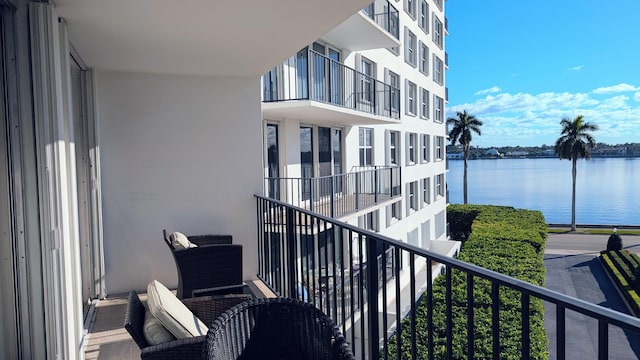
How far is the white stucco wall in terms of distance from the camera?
15.3 feet

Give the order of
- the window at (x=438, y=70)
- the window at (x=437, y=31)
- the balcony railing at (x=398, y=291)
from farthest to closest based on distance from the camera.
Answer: the window at (x=438, y=70) < the window at (x=437, y=31) < the balcony railing at (x=398, y=291)

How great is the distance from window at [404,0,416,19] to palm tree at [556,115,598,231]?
2100 centimetres

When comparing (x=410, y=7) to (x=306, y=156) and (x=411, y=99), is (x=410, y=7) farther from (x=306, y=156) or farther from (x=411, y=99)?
(x=306, y=156)

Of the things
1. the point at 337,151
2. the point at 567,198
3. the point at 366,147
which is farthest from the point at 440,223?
the point at 567,198

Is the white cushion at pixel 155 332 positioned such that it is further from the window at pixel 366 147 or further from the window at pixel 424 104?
the window at pixel 424 104

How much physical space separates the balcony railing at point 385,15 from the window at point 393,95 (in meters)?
1.66

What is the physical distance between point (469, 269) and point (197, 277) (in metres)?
2.62

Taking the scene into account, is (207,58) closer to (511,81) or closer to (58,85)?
(58,85)

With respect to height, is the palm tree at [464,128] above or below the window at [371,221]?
above

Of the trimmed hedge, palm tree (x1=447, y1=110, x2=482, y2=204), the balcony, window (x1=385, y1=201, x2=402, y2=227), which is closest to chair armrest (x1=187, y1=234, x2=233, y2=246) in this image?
the balcony

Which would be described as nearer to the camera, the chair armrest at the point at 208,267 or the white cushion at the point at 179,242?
the chair armrest at the point at 208,267

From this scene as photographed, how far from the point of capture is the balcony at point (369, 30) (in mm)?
10023

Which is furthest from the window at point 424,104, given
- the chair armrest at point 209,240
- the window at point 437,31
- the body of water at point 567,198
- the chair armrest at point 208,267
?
the chair armrest at point 208,267

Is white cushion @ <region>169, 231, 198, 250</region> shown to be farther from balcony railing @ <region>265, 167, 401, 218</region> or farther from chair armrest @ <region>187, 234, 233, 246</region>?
balcony railing @ <region>265, 167, 401, 218</region>
